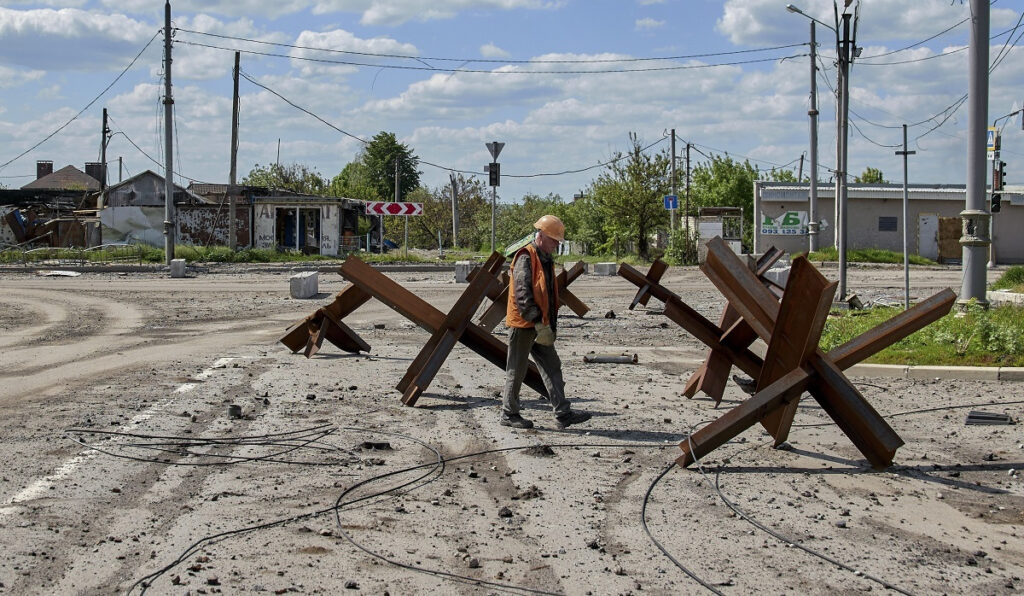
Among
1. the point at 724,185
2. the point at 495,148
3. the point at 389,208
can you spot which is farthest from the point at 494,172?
the point at 724,185

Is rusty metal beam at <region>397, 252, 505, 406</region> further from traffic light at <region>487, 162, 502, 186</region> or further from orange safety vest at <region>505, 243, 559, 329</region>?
traffic light at <region>487, 162, 502, 186</region>

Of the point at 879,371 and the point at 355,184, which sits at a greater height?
the point at 355,184

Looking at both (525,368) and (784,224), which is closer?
(525,368)

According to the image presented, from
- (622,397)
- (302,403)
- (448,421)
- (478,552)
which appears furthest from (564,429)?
(478,552)

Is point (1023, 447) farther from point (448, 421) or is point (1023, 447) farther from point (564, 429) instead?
point (448, 421)

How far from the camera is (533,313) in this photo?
805 cm

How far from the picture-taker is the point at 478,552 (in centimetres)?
500

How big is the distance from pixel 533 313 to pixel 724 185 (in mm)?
74068

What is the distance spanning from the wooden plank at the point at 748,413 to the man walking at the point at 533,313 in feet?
6.18

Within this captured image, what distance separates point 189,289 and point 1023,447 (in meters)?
22.4

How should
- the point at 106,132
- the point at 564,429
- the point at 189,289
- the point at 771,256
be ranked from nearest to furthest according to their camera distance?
1. the point at 564,429
2. the point at 771,256
3. the point at 189,289
4. the point at 106,132

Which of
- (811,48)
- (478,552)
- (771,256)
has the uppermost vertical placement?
(811,48)

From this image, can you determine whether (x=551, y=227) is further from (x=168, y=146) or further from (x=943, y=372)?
(x=168, y=146)

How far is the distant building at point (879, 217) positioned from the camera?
163ft
